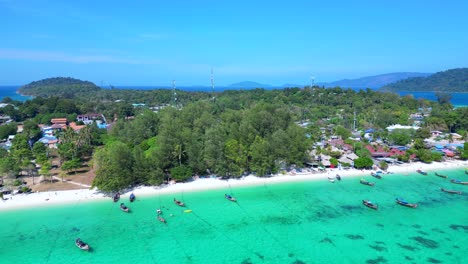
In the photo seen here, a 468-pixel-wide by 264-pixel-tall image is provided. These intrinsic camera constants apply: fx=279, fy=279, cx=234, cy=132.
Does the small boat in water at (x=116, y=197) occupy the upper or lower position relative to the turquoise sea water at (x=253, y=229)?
upper

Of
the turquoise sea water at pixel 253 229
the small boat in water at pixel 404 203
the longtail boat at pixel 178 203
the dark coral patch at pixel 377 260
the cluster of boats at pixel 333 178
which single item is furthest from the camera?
the cluster of boats at pixel 333 178

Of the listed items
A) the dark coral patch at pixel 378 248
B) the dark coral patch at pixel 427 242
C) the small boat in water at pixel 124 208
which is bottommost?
the dark coral patch at pixel 427 242

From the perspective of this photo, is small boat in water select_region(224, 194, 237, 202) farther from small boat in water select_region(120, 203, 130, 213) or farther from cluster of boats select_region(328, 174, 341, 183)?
cluster of boats select_region(328, 174, 341, 183)

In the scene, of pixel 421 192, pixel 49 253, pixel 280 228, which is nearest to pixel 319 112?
pixel 421 192

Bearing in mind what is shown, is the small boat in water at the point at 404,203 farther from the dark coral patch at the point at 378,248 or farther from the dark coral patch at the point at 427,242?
the dark coral patch at the point at 378,248

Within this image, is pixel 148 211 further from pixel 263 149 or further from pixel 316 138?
pixel 316 138

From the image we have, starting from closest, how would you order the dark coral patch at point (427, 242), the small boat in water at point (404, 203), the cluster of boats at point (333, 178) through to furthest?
the dark coral patch at point (427, 242) → the small boat in water at point (404, 203) → the cluster of boats at point (333, 178)

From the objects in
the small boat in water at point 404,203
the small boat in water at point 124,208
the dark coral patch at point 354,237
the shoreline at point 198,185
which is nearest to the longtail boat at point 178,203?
the shoreline at point 198,185

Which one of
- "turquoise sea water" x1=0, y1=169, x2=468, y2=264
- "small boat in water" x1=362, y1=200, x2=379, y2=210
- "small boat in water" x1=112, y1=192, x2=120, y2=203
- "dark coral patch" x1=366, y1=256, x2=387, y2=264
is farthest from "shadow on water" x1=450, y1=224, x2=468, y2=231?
"small boat in water" x1=112, y1=192, x2=120, y2=203

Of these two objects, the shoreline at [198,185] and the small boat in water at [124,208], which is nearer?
the small boat in water at [124,208]
